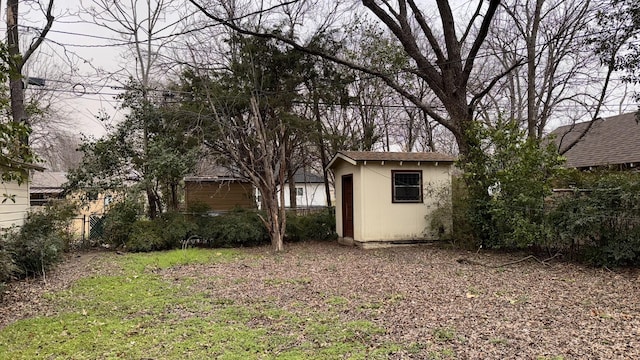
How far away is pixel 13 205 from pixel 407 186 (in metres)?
9.09

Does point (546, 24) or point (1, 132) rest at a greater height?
point (546, 24)

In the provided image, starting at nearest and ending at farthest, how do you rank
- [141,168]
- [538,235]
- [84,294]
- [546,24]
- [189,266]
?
[84,294] < [538,235] < [189,266] < [141,168] < [546,24]

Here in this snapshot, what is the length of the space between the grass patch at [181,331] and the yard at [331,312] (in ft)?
0.05

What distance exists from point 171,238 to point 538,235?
9.01m

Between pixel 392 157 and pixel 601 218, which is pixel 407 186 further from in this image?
pixel 601 218

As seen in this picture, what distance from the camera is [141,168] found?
41.6ft

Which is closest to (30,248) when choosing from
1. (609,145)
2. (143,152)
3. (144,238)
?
(144,238)

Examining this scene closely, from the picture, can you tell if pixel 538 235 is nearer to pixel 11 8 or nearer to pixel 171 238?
pixel 171 238

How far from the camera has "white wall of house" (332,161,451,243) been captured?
442 inches

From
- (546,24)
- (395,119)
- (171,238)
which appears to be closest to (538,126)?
(546,24)

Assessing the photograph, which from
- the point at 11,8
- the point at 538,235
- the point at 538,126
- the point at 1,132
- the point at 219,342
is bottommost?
the point at 219,342

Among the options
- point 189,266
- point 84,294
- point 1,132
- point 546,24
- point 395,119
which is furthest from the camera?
point 395,119

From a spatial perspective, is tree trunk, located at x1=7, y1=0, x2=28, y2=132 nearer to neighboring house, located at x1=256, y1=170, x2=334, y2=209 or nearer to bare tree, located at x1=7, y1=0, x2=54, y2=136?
bare tree, located at x1=7, y1=0, x2=54, y2=136

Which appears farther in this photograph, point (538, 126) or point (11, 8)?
point (538, 126)
